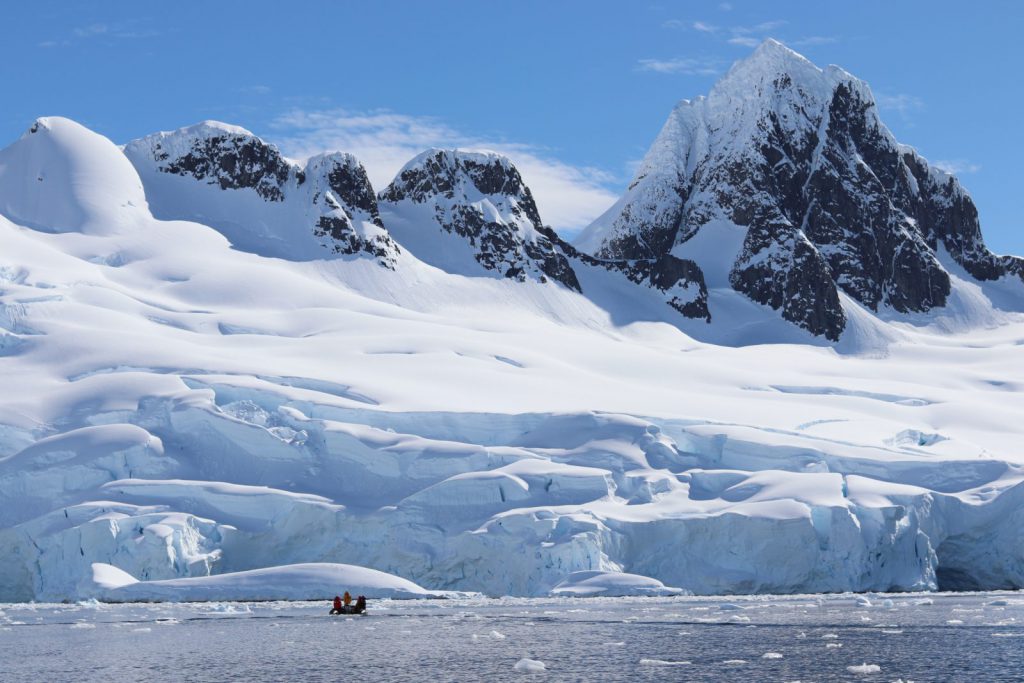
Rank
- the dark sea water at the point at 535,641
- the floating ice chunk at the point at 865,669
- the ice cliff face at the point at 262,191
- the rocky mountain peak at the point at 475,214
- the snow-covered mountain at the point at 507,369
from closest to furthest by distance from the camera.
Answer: the floating ice chunk at the point at 865,669 → the dark sea water at the point at 535,641 → the snow-covered mountain at the point at 507,369 → the ice cliff face at the point at 262,191 → the rocky mountain peak at the point at 475,214

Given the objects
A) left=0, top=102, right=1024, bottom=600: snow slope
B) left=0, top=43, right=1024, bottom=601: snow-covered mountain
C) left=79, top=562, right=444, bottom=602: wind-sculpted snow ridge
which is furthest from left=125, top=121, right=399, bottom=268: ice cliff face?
left=79, top=562, right=444, bottom=602: wind-sculpted snow ridge

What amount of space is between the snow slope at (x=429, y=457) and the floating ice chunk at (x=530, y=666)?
1877cm

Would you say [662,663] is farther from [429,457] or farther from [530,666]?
[429,457]

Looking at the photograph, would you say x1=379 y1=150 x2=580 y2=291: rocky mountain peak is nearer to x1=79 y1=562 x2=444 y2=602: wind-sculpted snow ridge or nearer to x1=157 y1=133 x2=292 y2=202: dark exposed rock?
x1=157 y1=133 x2=292 y2=202: dark exposed rock

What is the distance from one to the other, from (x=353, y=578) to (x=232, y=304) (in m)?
45.7

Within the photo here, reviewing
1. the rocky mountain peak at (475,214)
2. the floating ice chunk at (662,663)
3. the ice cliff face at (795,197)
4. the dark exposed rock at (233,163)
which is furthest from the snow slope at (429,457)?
the ice cliff face at (795,197)

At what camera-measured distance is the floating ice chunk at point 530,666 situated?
2762 cm

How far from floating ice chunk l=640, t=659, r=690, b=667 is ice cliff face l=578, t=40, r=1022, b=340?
102491 mm

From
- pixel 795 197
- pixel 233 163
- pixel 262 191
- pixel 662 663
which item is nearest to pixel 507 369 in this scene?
pixel 262 191

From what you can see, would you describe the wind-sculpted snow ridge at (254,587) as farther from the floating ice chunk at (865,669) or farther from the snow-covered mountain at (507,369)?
the floating ice chunk at (865,669)

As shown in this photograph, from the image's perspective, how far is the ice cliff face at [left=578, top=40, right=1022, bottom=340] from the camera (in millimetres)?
136375

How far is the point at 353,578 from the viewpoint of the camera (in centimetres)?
4666

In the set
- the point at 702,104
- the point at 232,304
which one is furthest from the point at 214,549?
the point at 702,104

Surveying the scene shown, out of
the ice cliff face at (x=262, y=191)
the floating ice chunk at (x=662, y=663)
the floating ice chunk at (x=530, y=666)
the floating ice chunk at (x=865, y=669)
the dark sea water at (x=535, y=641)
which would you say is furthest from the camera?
the ice cliff face at (x=262, y=191)
